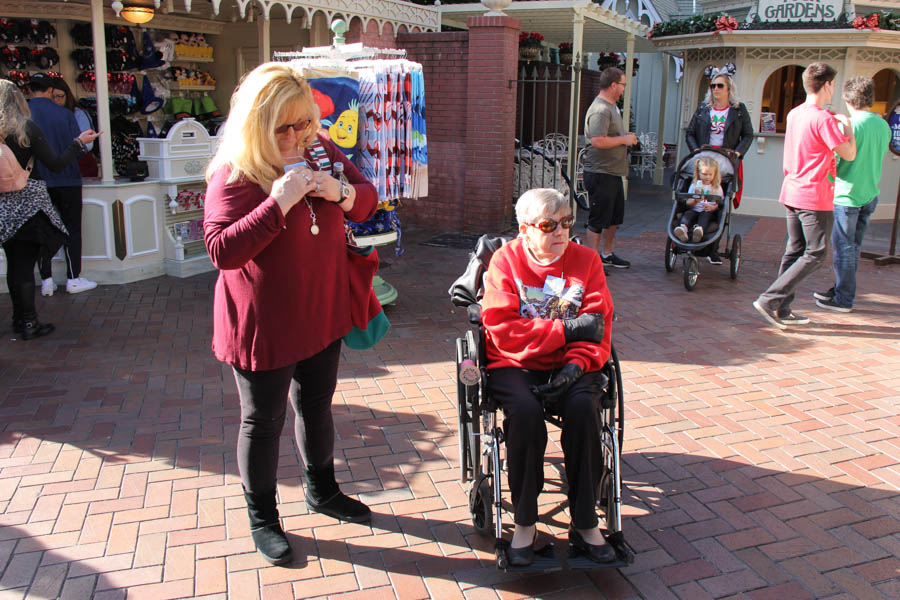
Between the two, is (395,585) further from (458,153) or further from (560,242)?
(458,153)

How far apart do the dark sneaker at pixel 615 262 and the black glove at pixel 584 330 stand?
5.05 metres

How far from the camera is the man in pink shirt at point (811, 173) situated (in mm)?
5758

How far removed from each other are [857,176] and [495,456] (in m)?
4.68

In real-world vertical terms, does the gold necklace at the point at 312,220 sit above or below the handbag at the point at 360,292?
above

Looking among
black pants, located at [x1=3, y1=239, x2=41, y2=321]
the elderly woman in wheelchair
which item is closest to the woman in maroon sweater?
the elderly woman in wheelchair

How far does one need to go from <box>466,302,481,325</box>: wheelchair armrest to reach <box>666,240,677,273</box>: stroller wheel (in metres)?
4.54

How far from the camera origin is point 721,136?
7785 millimetres

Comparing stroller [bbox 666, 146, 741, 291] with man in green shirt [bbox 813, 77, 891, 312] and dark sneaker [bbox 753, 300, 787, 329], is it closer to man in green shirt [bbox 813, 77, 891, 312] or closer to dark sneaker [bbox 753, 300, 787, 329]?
dark sneaker [bbox 753, 300, 787, 329]

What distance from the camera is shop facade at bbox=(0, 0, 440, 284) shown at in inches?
276

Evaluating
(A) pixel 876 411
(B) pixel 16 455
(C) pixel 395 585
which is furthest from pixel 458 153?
(C) pixel 395 585

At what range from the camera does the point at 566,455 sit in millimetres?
2900

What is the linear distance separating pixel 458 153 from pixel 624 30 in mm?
4287

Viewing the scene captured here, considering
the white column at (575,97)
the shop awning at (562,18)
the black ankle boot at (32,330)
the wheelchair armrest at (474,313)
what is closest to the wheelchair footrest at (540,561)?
the wheelchair armrest at (474,313)

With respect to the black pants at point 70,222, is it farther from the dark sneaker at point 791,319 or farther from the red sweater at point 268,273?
the dark sneaker at point 791,319
